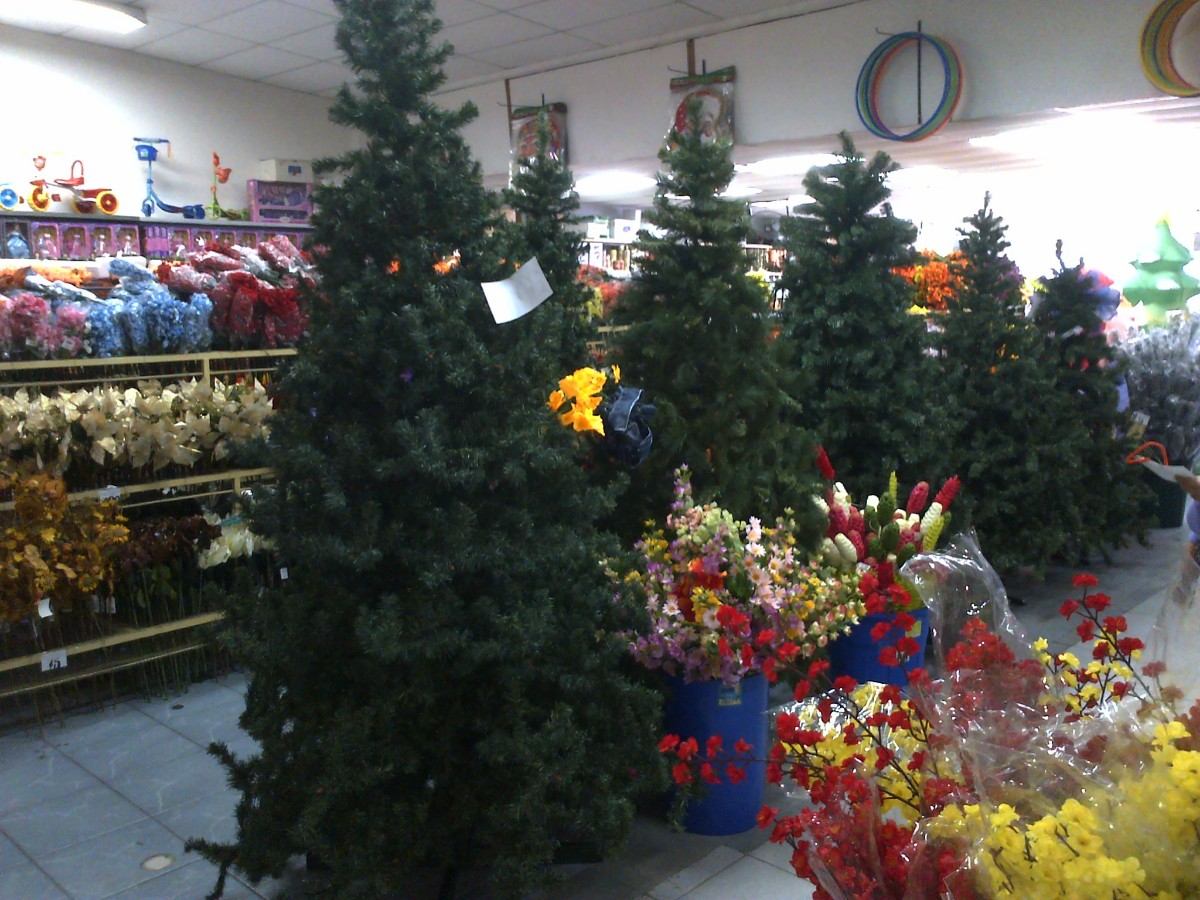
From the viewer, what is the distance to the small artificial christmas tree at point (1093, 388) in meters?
4.86

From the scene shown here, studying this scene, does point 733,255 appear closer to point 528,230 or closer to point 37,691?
point 528,230

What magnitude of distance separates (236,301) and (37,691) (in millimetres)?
1720

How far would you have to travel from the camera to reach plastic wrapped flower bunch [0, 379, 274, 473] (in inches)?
139

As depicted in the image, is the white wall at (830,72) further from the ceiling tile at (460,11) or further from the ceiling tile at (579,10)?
the ceiling tile at (460,11)

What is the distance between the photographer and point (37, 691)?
3.85 meters

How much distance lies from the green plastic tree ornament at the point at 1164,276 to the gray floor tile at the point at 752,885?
21.8 feet

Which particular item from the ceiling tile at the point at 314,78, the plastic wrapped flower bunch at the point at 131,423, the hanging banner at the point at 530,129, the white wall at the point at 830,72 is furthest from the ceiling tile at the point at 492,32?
the plastic wrapped flower bunch at the point at 131,423

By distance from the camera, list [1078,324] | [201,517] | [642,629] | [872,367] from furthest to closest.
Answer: [1078,324]
[201,517]
[872,367]
[642,629]

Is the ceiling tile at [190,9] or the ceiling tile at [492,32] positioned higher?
the ceiling tile at [190,9]

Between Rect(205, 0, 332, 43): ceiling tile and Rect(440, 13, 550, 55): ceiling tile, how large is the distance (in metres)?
0.93

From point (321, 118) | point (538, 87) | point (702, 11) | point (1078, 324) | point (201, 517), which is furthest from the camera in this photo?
point (321, 118)

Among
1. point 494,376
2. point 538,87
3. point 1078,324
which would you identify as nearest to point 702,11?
point 538,87

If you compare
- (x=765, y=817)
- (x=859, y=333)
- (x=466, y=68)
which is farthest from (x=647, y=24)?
(x=765, y=817)

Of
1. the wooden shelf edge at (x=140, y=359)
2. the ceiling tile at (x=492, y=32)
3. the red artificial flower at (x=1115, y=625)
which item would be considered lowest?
the red artificial flower at (x=1115, y=625)
